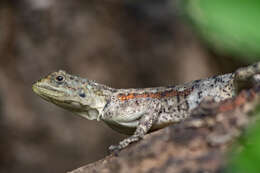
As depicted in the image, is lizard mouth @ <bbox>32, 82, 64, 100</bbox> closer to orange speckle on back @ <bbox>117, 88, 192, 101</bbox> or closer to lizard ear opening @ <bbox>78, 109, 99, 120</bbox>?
lizard ear opening @ <bbox>78, 109, 99, 120</bbox>

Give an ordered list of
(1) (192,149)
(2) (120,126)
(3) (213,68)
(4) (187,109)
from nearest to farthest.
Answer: (1) (192,149) < (4) (187,109) < (2) (120,126) < (3) (213,68)

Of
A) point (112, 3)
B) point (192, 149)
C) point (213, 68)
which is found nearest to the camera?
point (192, 149)

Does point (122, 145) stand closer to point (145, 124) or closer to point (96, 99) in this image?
point (145, 124)

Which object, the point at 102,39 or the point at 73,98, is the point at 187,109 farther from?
the point at 102,39

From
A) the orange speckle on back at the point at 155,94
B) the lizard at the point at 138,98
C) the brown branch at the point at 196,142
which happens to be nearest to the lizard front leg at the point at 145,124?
the lizard at the point at 138,98

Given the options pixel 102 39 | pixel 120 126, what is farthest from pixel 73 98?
pixel 102 39

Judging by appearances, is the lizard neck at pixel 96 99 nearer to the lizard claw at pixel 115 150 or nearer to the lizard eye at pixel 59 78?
the lizard eye at pixel 59 78
